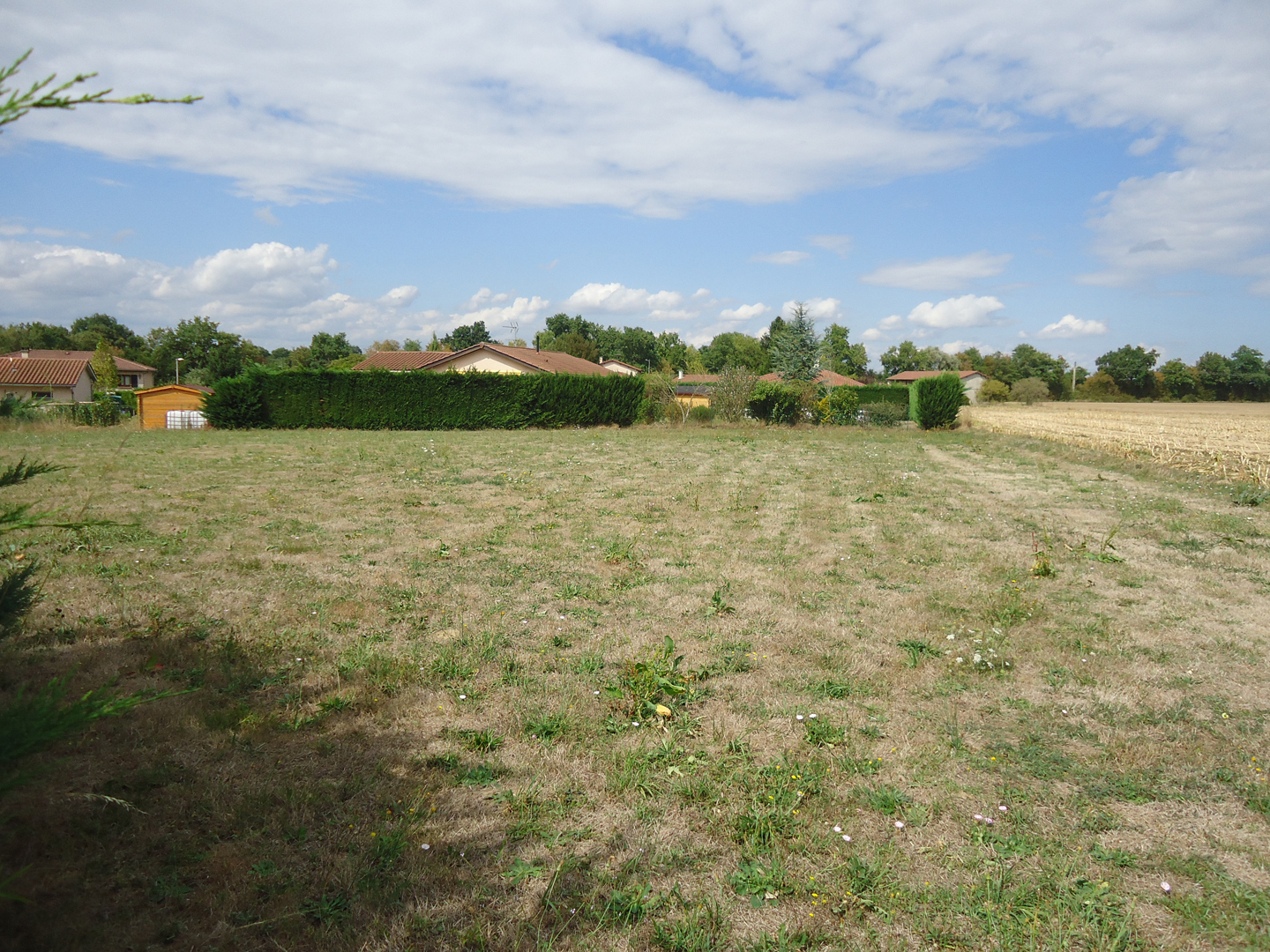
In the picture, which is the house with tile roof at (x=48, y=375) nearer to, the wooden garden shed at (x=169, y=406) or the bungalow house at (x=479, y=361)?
the bungalow house at (x=479, y=361)

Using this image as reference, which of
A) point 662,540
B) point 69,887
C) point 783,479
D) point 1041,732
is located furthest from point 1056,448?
point 69,887

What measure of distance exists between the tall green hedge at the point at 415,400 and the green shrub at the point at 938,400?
1204cm

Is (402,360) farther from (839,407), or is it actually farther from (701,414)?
(839,407)

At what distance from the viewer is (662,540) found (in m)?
8.30

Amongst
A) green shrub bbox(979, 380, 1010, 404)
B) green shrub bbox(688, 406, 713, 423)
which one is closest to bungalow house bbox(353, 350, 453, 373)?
green shrub bbox(688, 406, 713, 423)

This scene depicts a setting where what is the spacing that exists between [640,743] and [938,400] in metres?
28.4

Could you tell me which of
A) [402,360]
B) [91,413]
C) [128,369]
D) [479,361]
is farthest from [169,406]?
[128,369]

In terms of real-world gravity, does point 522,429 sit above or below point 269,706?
above

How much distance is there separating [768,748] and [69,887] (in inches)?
121

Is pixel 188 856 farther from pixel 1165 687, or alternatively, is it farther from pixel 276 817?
pixel 1165 687

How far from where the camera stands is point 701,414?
29.8 meters

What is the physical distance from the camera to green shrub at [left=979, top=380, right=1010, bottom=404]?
7238 centimetres

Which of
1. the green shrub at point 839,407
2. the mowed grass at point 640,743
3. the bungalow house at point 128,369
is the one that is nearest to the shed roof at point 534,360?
the green shrub at point 839,407

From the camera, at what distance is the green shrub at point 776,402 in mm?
28781
